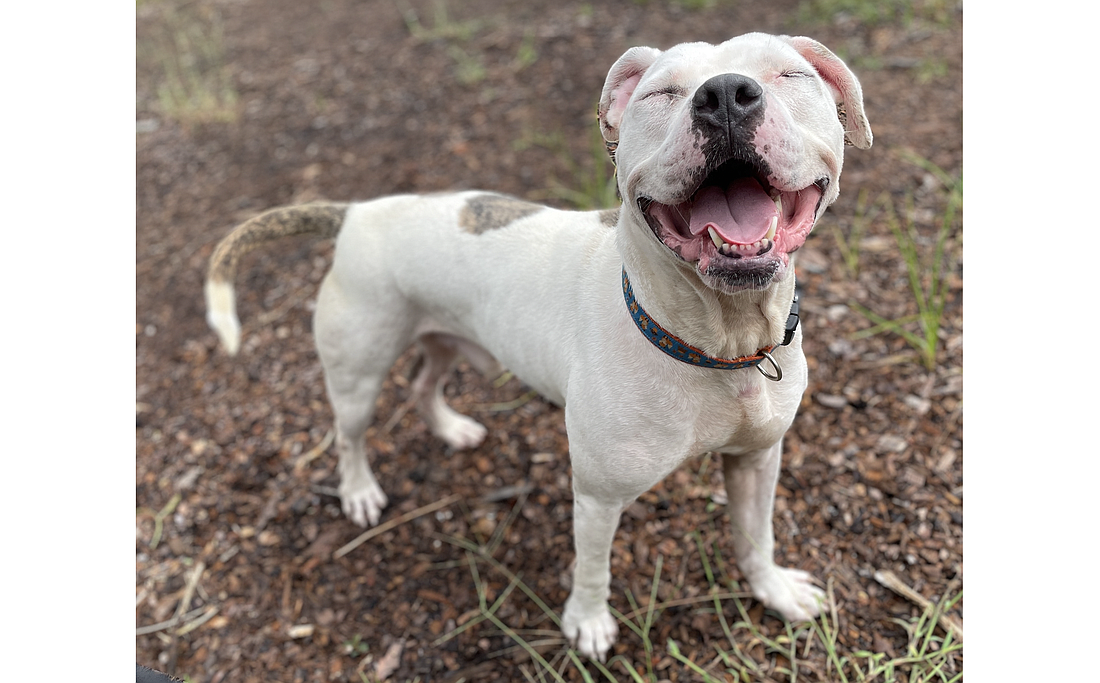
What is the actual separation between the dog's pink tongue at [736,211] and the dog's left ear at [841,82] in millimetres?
375

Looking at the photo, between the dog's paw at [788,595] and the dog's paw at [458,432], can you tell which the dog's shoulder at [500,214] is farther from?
the dog's paw at [788,595]

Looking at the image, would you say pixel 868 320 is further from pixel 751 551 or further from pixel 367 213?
pixel 367 213

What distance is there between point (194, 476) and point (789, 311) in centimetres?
312

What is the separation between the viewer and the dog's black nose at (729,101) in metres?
1.62

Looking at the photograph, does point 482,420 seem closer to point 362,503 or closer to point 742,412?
point 362,503

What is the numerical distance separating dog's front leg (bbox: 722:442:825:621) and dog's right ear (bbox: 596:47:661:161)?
118cm

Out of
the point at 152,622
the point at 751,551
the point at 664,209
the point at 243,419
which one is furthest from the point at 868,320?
the point at 152,622

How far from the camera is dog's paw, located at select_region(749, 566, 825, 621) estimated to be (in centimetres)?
284

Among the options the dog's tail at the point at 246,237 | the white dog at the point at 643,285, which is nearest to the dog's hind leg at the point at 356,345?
the white dog at the point at 643,285

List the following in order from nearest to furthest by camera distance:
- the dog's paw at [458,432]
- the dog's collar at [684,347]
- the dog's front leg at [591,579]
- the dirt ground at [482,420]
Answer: the dog's collar at [684,347] → the dog's front leg at [591,579] → the dirt ground at [482,420] → the dog's paw at [458,432]

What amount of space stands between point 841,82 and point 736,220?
505 millimetres

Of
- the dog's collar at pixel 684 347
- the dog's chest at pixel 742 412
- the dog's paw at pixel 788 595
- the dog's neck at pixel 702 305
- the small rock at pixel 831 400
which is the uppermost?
the dog's neck at pixel 702 305

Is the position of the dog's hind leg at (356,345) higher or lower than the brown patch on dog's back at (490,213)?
lower

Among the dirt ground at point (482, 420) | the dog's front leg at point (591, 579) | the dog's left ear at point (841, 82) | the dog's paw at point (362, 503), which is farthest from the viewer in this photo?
the dog's paw at point (362, 503)
